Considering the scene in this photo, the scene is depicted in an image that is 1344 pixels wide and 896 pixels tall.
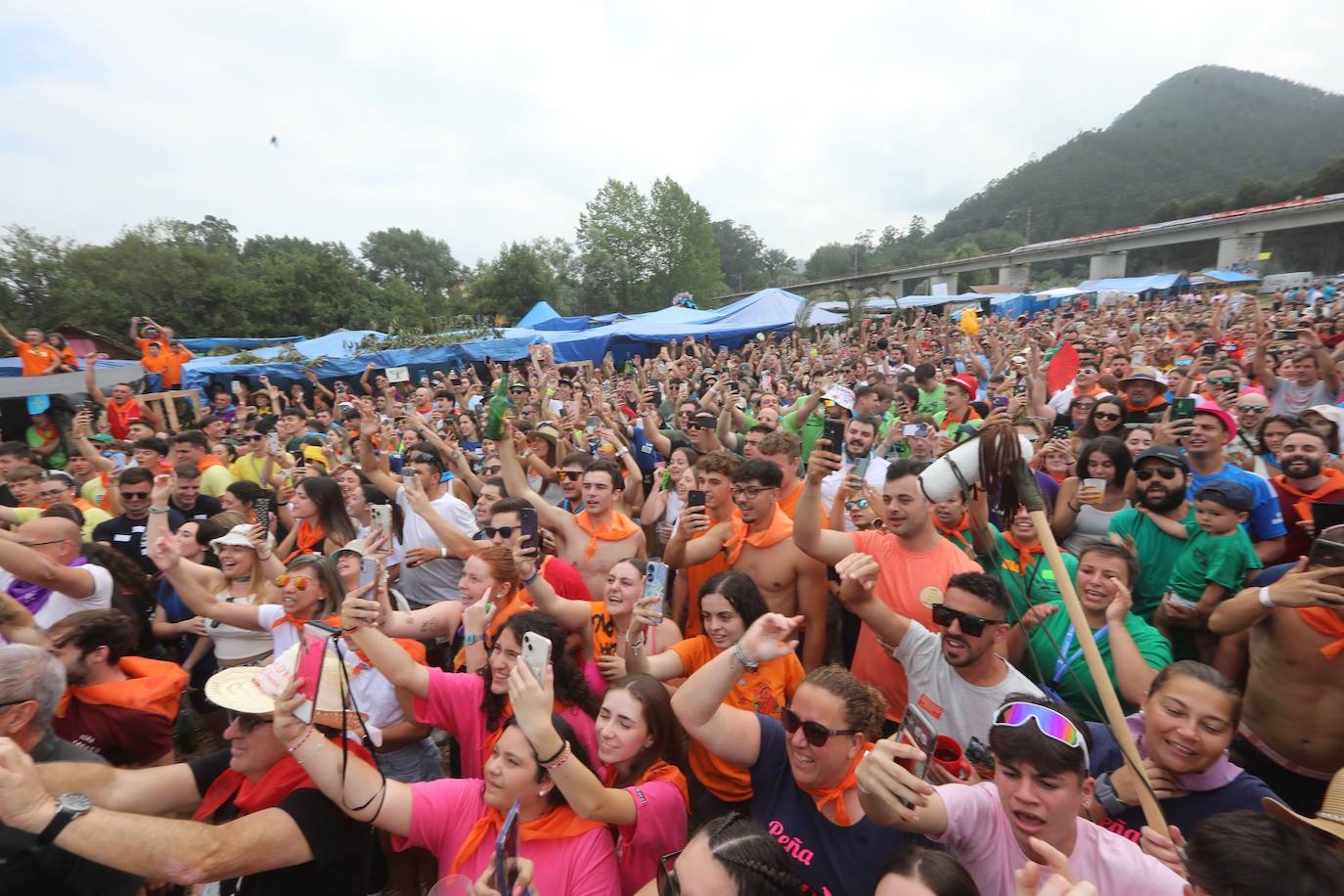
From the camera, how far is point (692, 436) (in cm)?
684

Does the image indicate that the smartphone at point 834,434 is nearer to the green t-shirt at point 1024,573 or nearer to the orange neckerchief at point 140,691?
the green t-shirt at point 1024,573

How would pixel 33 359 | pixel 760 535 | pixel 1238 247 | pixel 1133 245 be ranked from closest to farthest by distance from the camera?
pixel 760 535
pixel 33 359
pixel 1238 247
pixel 1133 245

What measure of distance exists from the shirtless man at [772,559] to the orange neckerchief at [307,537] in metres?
2.83

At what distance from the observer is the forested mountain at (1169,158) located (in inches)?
3474

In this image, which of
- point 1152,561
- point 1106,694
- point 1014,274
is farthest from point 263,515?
point 1014,274

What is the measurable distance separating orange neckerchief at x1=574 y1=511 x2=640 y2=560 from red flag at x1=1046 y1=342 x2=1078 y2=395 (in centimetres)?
568

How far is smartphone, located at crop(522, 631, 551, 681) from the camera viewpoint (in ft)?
6.40

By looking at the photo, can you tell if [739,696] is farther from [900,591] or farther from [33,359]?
[33,359]

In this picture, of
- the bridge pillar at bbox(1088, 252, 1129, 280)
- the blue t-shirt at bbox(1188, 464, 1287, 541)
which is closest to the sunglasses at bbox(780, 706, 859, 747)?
the blue t-shirt at bbox(1188, 464, 1287, 541)

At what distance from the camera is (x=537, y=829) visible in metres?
2.05

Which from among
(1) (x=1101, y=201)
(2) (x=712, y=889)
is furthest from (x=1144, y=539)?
(1) (x=1101, y=201)

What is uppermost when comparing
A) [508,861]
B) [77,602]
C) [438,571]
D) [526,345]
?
[526,345]

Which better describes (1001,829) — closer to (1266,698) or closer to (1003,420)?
(1003,420)

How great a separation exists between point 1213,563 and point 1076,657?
3.85 feet
